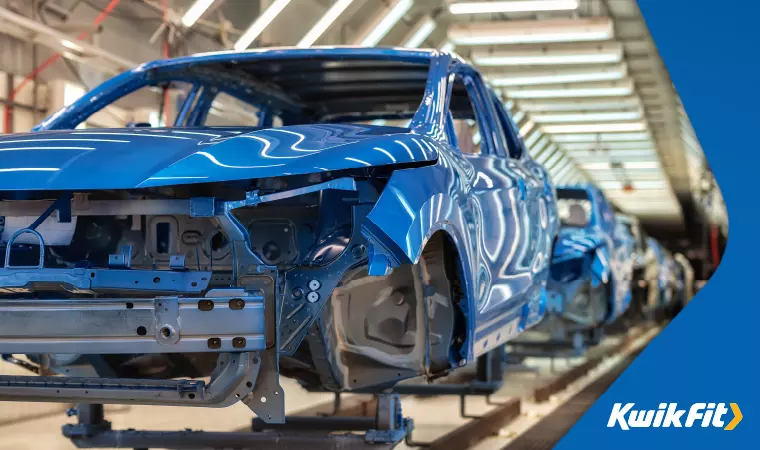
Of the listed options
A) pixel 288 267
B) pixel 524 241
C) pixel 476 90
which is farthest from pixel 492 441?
pixel 288 267

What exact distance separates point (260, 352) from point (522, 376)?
6858 mm

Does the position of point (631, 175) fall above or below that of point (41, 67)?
above

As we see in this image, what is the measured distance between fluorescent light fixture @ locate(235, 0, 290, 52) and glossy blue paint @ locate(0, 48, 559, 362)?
4.02 metres

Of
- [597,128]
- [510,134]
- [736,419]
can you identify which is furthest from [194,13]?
[597,128]

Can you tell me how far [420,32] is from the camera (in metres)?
11.9

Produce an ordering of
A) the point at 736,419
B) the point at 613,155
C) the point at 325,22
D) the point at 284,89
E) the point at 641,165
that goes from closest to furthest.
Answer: the point at 736,419 < the point at 284,89 < the point at 325,22 < the point at 613,155 < the point at 641,165

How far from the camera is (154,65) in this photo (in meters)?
4.73

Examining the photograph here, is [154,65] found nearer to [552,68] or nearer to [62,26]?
[62,26]

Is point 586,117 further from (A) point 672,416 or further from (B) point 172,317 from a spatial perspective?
(B) point 172,317

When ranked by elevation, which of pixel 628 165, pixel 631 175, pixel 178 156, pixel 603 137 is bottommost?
pixel 178 156

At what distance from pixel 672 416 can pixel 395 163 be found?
205 cm

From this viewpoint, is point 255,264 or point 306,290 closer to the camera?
point 255,264

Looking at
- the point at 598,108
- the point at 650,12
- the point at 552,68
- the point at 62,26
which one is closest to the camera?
the point at 650,12

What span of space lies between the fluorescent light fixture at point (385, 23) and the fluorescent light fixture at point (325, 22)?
46cm
